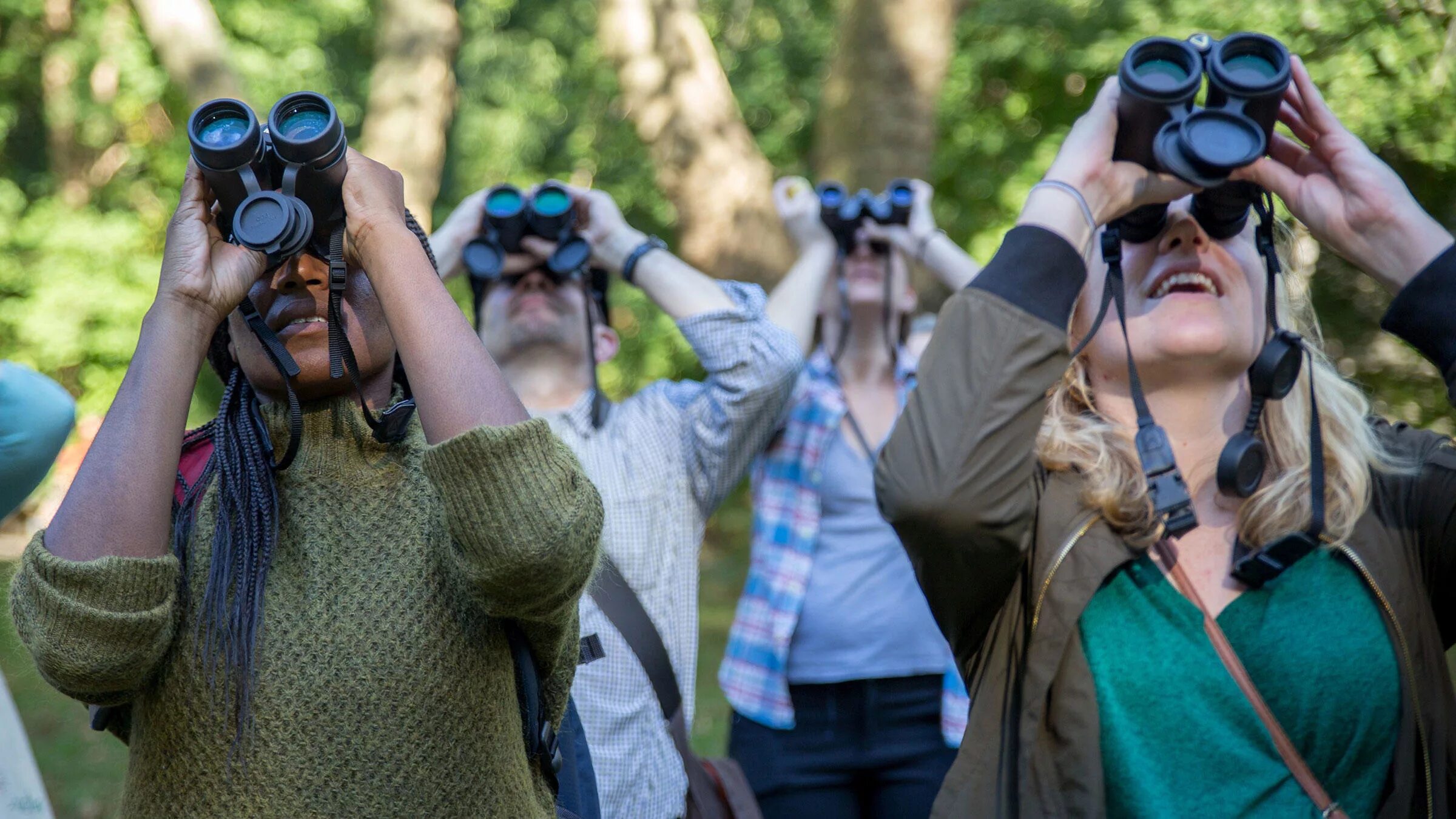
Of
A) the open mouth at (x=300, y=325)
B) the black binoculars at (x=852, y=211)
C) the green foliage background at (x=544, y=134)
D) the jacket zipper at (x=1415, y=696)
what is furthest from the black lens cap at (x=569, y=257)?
the green foliage background at (x=544, y=134)

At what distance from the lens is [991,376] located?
2072 millimetres

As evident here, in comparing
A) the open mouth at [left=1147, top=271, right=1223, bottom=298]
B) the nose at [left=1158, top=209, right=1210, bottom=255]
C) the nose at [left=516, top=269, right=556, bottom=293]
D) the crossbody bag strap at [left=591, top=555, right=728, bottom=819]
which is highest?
the nose at [left=1158, top=209, right=1210, bottom=255]

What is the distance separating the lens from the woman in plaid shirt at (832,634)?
3.71 metres

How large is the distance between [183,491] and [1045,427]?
55.2 inches

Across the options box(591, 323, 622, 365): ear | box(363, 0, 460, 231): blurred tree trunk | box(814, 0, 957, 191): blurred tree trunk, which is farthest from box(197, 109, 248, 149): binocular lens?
box(363, 0, 460, 231): blurred tree trunk

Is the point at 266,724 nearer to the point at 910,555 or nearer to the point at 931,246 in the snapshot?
the point at 910,555

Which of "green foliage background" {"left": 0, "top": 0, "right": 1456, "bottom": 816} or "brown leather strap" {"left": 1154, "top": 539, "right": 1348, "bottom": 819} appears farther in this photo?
"green foliage background" {"left": 0, "top": 0, "right": 1456, "bottom": 816}

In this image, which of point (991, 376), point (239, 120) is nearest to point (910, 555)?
point (991, 376)

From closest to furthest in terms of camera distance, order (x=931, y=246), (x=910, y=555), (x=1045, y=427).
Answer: (x=910, y=555)
(x=1045, y=427)
(x=931, y=246)

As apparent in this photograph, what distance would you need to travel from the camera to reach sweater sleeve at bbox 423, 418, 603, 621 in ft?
5.85

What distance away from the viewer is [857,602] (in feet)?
12.7

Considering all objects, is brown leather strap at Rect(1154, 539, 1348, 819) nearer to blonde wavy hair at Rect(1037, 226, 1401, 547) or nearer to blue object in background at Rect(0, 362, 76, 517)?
blonde wavy hair at Rect(1037, 226, 1401, 547)

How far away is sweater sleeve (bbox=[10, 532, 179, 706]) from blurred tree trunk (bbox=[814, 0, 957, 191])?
7523 millimetres

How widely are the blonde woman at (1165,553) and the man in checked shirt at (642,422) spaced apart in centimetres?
101
